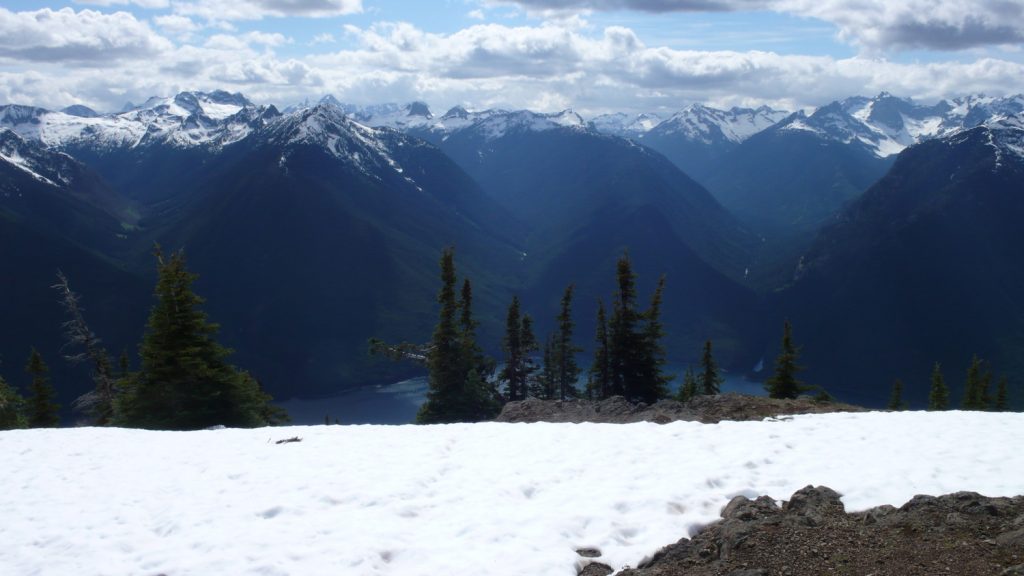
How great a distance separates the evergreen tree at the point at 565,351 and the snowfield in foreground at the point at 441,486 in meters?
30.5

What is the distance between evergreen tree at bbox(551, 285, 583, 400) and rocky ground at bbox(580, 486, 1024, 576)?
123 feet

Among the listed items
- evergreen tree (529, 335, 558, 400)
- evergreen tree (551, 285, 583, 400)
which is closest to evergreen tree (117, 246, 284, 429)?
evergreen tree (551, 285, 583, 400)

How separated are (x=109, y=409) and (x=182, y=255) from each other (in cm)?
1653

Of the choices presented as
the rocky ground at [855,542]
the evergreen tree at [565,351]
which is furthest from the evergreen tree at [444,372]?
the rocky ground at [855,542]

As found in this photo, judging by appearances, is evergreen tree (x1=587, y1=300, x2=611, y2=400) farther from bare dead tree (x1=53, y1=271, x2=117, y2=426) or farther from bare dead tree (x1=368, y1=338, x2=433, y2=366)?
bare dead tree (x1=53, y1=271, x2=117, y2=426)

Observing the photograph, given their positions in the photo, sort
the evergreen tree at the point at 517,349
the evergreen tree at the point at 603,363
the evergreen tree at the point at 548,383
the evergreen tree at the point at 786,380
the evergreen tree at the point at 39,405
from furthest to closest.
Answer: the evergreen tree at the point at 548,383 → the evergreen tree at the point at 517,349 → the evergreen tree at the point at 39,405 → the evergreen tree at the point at 603,363 → the evergreen tree at the point at 786,380

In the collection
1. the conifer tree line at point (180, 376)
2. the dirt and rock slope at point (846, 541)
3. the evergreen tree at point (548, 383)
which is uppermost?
the dirt and rock slope at point (846, 541)

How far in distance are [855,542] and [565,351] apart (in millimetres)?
41579

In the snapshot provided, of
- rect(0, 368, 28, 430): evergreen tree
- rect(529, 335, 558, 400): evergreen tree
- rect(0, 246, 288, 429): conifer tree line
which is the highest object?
rect(0, 246, 288, 429): conifer tree line

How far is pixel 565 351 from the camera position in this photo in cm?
5231

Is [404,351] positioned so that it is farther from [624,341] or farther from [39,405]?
[39,405]

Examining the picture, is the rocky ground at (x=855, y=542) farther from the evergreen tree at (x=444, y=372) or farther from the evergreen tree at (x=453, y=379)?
the evergreen tree at (x=444, y=372)

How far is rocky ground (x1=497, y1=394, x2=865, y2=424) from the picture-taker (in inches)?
830

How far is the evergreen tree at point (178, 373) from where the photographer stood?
104 feet
